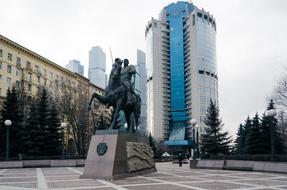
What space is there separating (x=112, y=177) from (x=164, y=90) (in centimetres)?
11978

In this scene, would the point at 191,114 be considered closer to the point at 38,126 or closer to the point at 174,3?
the point at 174,3

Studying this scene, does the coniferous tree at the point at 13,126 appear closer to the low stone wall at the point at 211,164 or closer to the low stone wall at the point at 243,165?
the low stone wall at the point at 243,165

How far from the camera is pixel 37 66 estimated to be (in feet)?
207

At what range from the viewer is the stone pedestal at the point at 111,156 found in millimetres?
15500

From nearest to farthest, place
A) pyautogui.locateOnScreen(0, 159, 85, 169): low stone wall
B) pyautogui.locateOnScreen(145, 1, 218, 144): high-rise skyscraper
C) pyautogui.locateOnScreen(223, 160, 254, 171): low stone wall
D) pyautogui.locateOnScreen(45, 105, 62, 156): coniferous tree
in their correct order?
pyautogui.locateOnScreen(223, 160, 254, 171): low stone wall → pyautogui.locateOnScreen(0, 159, 85, 169): low stone wall → pyautogui.locateOnScreen(45, 105, 62, 156): coniferous tree → pyautogui.locateOnScreen(145, 1, 218, 144): high-rise skyscraper

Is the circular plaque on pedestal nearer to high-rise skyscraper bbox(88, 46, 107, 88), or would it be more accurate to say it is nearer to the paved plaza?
the paved plaza

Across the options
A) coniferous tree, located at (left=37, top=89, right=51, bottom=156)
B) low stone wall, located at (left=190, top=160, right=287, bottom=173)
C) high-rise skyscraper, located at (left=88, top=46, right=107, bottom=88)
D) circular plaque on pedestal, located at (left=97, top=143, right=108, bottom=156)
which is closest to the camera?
circular plaque on pedestal, located at (left=97, top=143, right=108, bottom=156)

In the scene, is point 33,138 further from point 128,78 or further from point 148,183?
point 148,183

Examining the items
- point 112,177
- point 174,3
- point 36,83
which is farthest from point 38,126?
point 174,3

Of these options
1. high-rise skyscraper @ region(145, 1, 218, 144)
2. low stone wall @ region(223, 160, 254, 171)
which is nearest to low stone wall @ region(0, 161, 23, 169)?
low stone wall @ region(223, 160, 254, 171)

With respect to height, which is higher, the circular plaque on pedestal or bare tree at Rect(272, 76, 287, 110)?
bare tree at Rect(272, 76, 287, 110)

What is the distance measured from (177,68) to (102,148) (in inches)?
4685

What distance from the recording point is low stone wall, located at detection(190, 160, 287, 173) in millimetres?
20125

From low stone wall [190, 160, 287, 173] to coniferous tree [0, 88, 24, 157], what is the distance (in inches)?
741
